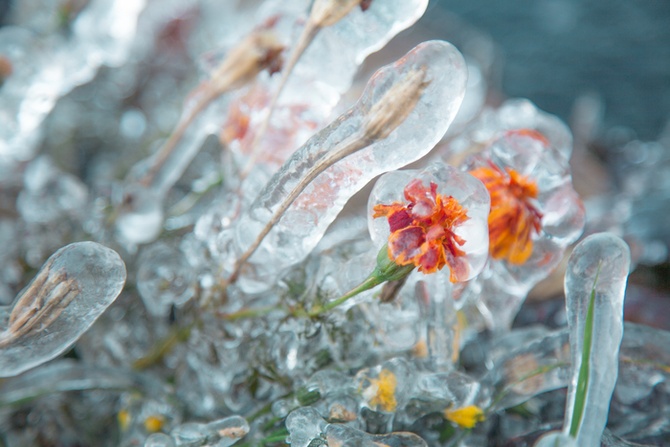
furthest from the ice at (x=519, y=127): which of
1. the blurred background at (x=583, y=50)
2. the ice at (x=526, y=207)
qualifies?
the blurred background at (x=583, y=50)

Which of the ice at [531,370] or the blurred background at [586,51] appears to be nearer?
the ice at [531,370]

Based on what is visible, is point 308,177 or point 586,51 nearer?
point 308,177

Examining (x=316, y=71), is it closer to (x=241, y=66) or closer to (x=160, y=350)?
(x=241, y=66)

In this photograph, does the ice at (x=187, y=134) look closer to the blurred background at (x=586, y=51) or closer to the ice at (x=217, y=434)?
the ice at (x=217, y=434)

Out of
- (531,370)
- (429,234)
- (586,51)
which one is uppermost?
(429,234)

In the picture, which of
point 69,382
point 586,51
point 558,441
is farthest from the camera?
point 586,51

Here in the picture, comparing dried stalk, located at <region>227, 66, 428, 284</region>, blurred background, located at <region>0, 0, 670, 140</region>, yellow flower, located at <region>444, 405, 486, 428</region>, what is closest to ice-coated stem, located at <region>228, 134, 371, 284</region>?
dried stalk, located at <region>227, 66, 428, 284</region>

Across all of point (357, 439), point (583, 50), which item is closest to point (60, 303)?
point (357, 439)

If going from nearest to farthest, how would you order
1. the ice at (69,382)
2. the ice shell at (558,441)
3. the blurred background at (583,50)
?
the ice shell at (558,441) < the ice at (69,382) < the blurred background at (583,50)
